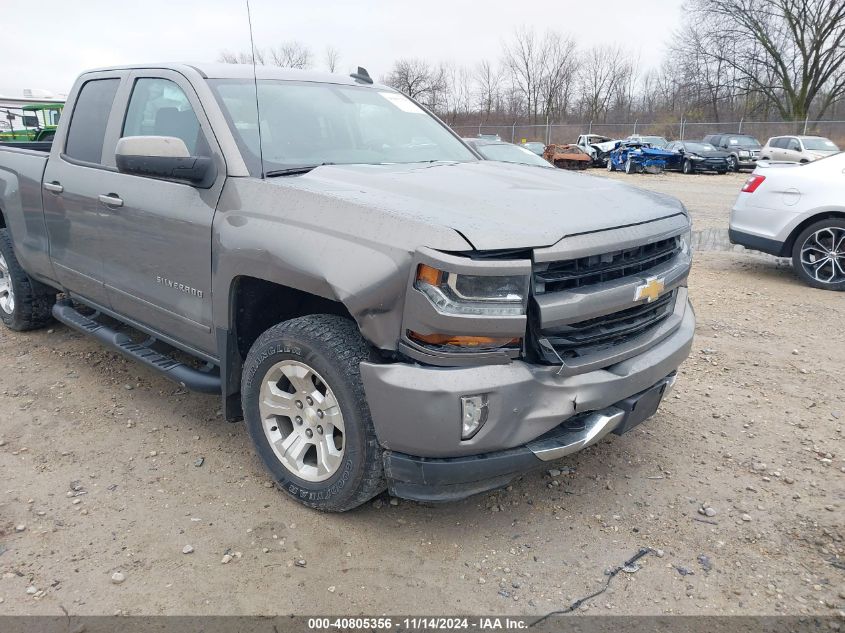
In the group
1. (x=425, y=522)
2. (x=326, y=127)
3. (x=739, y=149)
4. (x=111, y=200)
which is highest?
(x=326, y=127)

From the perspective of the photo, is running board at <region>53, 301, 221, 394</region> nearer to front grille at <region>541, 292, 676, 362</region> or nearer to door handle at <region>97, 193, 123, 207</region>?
door handle at <region>97, 193, 123, 207</region>

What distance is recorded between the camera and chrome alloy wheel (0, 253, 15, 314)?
5229 millimetres

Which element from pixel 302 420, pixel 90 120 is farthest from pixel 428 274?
pixel 90 120

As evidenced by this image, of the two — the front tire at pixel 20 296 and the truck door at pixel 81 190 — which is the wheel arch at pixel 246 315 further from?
the front tire at pixel 20 296

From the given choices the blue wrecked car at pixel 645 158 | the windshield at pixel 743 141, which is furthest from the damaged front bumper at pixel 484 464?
the windshield at pixel 743 141

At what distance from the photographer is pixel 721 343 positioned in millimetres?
5133

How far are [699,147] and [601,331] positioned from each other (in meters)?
27.3

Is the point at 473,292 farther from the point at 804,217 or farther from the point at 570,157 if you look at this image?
the point at 570,157

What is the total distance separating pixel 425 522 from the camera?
2.95 meters

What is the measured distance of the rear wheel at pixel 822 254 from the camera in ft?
22.2

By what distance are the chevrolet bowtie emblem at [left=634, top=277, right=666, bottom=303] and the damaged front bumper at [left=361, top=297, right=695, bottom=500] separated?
1.17 ft

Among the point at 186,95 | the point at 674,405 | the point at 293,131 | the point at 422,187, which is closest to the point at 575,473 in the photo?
the point at 674,405

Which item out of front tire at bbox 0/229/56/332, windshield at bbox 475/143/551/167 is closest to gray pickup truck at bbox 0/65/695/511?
front tire at bbox 0/229/56/332

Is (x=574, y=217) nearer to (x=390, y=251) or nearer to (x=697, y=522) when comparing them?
(x=390, y=251)
